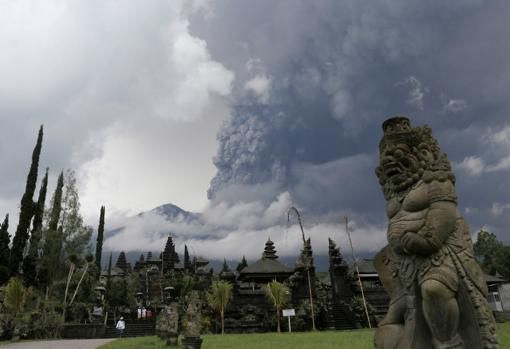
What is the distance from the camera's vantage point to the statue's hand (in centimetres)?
359

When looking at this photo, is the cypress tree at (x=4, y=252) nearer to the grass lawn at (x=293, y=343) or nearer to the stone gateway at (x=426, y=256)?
the grass lawn at (x=293, y=343)

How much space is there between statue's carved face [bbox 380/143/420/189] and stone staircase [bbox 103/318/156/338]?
2211 cm

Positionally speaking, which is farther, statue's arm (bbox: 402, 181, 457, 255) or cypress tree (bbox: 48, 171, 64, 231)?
cypress tree (bbox: 48, 171, 64, 231)

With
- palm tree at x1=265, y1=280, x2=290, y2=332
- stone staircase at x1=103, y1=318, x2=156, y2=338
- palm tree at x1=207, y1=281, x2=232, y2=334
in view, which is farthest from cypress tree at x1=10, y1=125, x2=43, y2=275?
palm tree at x1=265, y1=280, x2=290, y2=332

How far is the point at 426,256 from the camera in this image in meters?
3.64

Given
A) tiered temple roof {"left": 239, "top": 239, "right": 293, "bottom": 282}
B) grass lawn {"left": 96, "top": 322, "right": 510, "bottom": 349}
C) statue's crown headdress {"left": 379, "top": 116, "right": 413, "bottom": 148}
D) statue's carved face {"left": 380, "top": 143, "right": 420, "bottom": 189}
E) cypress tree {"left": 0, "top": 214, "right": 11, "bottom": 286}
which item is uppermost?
cypress tree {"left": 0, "top": 214, "right": 11, "bottom": 286}

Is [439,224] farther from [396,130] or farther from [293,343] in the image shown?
[293,343]

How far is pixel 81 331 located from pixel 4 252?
10836 millimetres

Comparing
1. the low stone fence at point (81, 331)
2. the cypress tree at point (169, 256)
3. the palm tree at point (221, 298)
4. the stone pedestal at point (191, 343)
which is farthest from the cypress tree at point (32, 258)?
the cypress tree at point (169, 256)

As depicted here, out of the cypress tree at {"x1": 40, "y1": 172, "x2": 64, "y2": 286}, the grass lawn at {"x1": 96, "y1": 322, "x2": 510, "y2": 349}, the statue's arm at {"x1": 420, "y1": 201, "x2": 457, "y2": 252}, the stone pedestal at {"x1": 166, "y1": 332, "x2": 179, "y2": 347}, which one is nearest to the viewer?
the statue's arm at {"x1": 420, "y1": 201, "x2": 457, "y2": 252}

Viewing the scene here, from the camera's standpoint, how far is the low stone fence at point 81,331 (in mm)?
20859

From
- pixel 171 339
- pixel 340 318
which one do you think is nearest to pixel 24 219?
pixel 171 339

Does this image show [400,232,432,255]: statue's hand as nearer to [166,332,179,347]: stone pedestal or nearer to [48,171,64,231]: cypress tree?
[166,332,179,347]: stone pedestal

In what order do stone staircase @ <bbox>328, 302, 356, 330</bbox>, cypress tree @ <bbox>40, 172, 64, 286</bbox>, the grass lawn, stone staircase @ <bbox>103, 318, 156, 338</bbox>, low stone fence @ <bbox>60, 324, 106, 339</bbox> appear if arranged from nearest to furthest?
the grass lawn < low stone fence @ <bbox>60, 324, 106, 339</bbox> < stone staircase @ <bbox>103, 318, 156, 338</bbox> < stone staircase @ <bbox>328, 302, 356, 330</bbox> < cypress tree @ <bbox>40, 172, 64, 286</bbox>
